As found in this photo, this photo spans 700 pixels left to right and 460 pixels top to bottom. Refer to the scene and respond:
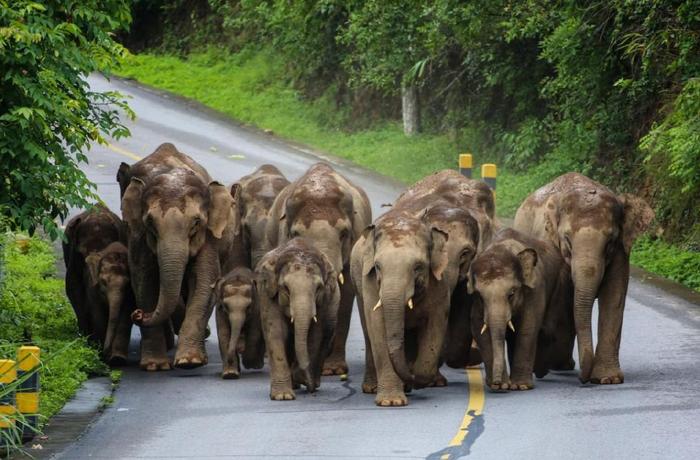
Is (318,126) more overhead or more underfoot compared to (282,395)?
more underfoot

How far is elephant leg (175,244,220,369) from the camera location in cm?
1773

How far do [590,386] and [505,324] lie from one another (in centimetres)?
114

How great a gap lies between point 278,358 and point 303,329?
0.35m

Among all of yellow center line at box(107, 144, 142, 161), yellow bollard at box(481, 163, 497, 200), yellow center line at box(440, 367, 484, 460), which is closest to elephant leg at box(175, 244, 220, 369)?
yellow center line at box(440, 367, 484, 460)

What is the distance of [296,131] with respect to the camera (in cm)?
3831

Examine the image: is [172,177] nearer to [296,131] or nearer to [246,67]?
[296,131]

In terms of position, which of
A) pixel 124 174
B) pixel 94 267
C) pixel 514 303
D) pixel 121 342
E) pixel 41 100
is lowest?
pixel 121 342

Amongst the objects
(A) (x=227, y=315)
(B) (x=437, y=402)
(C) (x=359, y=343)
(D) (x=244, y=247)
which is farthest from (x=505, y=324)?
(D) (x=244, y=247)

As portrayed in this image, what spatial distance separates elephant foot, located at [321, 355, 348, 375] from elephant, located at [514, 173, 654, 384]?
2417 mm

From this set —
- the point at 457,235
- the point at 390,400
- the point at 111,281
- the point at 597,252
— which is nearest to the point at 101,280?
the point at 111,281

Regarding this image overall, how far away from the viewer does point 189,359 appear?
1767 cm

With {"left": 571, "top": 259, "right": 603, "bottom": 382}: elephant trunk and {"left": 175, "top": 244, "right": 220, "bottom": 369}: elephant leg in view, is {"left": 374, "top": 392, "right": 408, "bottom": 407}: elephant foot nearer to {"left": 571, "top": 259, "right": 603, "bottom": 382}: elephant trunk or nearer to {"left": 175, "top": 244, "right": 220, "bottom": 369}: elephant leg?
{"left": 571, "top": 259, "right": 603, "bottom": 382}: elephant trunk

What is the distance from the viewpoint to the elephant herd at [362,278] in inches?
627

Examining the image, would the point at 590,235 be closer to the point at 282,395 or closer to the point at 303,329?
the point at 303,329
